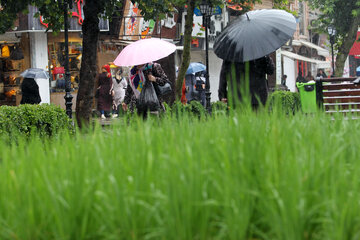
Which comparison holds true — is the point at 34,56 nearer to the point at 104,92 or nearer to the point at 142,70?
the point at 104,92

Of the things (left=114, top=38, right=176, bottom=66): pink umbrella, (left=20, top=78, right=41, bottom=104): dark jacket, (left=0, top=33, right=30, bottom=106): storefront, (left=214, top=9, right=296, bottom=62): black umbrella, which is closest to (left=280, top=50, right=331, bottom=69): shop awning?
(left=0, top=33, right=30, bottom=106): storefront

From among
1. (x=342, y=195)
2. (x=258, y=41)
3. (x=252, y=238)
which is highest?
(x=258, y=41)

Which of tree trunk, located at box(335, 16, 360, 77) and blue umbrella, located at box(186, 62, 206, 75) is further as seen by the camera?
tree trunk, located at box(335, 16, 360, 77)

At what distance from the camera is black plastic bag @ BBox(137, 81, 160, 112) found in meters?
12.1

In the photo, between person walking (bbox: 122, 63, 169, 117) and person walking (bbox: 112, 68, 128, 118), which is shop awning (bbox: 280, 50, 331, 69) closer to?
person walking (bbox: 112, 68, 128, 118)

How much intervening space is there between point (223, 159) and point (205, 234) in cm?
58

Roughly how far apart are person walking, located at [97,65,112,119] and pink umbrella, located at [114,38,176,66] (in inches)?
551

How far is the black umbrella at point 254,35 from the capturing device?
9453 mm

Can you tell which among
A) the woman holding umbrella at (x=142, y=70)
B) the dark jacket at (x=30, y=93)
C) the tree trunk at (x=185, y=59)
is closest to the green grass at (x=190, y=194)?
the woman holding umbrella at (x=142, y=70)

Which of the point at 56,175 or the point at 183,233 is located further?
the point at 56,175

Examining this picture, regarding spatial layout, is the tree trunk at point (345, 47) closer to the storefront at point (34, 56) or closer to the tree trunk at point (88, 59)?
the storefront at point (34, 56)

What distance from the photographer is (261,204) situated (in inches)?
115

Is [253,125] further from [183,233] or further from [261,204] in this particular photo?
[183,233]

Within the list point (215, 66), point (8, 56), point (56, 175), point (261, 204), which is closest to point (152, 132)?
point (56, 175)
